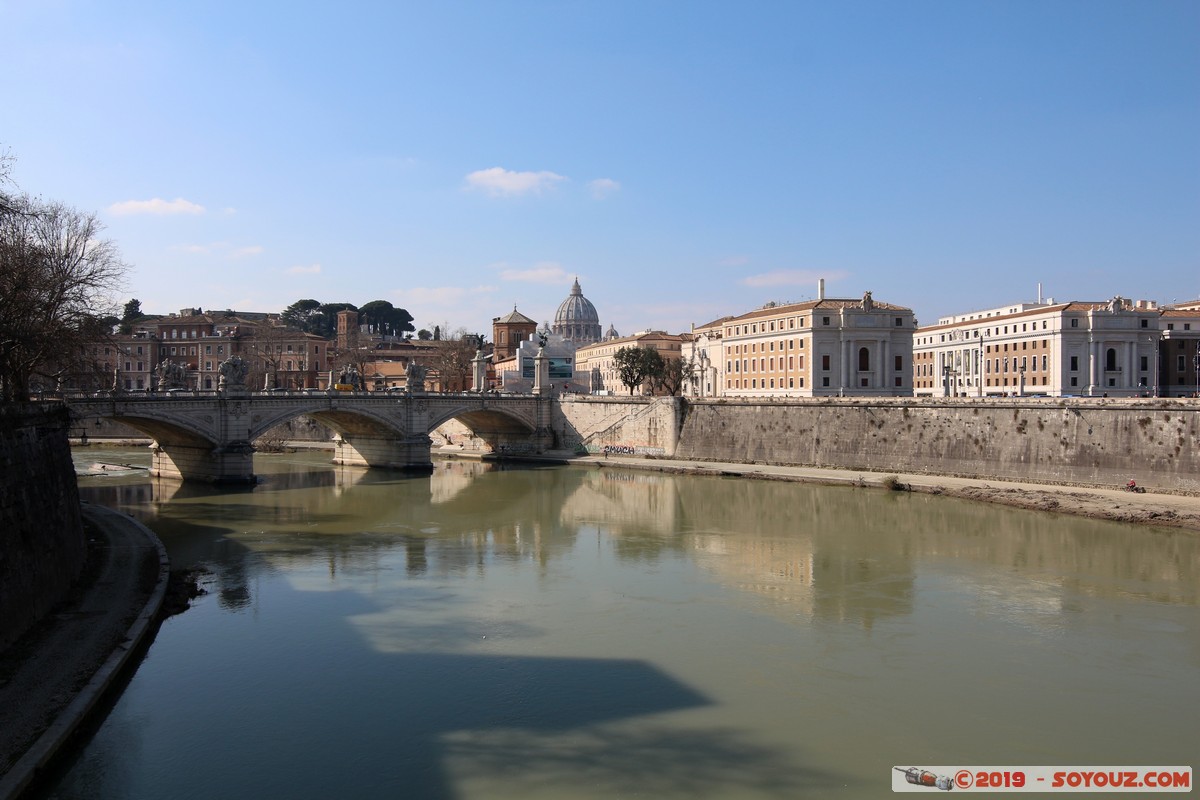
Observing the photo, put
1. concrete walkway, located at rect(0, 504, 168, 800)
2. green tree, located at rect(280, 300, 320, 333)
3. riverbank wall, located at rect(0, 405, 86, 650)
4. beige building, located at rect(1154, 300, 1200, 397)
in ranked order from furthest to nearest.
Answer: green tree, located at rect(280, 300, 320, 333) < beige building, located at rect(1154, 300, 1200, 397) < riverbank wall, located at rect(0, 405, 86, 650) < concrete walkway, located at rect(0, 504, 168, 800)

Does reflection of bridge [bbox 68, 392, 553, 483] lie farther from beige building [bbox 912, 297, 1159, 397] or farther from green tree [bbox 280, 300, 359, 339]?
green tree [bbox 280, 300, 359, 339]

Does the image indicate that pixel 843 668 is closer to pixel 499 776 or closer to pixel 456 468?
pixel 499 776

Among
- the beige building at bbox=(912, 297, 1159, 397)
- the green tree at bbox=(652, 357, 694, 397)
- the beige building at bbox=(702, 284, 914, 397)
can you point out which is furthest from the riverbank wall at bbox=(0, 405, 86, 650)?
the green tree at bbox=(652, 357, 694, 397)

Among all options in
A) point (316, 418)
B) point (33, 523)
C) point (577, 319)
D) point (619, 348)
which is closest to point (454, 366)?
point (619, 348)

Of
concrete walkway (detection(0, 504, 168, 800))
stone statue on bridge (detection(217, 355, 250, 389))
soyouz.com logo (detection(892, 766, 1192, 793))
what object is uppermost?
stone statue on bridge (detection(217, 355, 250, 389))

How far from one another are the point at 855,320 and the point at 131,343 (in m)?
57.8

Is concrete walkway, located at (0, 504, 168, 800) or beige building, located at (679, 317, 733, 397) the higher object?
beige building, located at (679, 317, 733, 397)

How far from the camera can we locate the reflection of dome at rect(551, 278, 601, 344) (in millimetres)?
122500

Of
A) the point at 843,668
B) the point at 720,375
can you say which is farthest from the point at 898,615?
the point at 720,375

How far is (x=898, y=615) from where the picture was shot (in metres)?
16.4

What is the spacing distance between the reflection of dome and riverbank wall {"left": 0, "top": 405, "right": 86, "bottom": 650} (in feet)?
343

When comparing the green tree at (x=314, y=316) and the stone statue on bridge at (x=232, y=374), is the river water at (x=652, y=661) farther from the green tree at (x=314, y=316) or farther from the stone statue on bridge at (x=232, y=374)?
the green tree at (x=314, y=316)

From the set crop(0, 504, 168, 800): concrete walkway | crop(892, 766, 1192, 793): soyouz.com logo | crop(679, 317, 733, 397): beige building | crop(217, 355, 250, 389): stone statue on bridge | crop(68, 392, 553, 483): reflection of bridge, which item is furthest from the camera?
crop(679, 317, 733, 397): beige building

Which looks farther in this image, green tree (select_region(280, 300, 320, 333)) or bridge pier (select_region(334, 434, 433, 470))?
green tree (select_region(280, 300, 320, 333))
